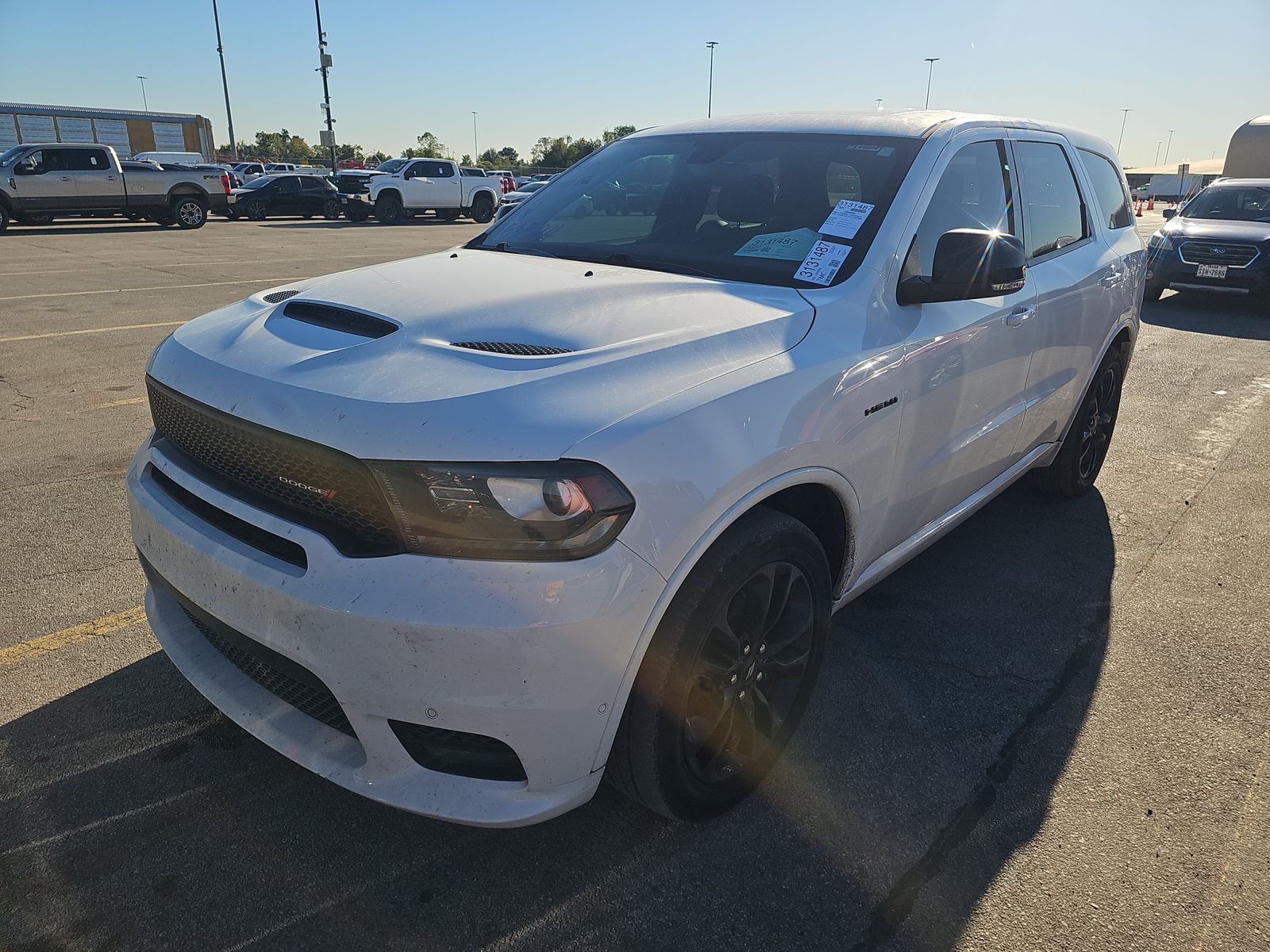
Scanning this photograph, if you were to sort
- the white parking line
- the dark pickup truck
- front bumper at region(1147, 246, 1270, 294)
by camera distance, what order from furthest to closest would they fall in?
the dark pickup truck
front bumper at region(1147, 246, 1270, 294)
the white parking line

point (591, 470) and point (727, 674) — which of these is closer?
point (591, 470)

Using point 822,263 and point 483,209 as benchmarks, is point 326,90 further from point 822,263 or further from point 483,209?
point 822,263

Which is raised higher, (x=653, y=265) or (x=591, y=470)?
(x=653, y=265)

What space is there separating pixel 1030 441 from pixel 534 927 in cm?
288

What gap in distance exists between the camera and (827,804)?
2438mm

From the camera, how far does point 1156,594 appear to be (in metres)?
3.68

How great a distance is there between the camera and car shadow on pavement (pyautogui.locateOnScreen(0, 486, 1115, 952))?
2012 mm

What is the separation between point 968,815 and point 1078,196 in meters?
3.12

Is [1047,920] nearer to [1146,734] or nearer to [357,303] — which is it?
[1146,734]

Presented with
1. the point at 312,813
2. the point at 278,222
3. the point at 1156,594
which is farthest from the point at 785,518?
the point at 278,222

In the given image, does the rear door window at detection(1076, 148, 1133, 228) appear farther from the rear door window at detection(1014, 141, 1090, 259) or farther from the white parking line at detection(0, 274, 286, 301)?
the white parking line at detection(0, 274, 286, 301)

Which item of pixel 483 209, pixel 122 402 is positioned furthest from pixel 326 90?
pixel 122 402

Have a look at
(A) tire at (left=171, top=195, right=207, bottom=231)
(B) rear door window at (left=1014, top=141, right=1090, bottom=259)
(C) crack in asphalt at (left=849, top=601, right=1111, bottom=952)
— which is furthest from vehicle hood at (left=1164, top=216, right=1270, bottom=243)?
(A) tire at (left=171, top=195, right=207, bottom=231)

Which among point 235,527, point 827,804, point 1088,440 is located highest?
point 235,527
